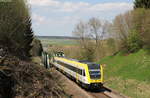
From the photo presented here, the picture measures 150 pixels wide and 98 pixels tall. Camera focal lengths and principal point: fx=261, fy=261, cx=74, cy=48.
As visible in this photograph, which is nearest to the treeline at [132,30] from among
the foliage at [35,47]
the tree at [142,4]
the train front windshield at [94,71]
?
the tree at [142,4]

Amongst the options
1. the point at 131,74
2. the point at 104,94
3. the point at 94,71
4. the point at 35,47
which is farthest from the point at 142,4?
the point at 35,47

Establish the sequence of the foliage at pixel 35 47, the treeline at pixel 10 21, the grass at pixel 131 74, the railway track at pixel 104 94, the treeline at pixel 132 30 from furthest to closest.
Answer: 1. the foliage at pixel 35 47
2. the treeline at pixel 132 30
3. the grass at pixel 131 74
4. the treeline at pixel 10 21
5. the railway track at pixel 104 94

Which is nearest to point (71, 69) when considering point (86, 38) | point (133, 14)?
point (133, 14)

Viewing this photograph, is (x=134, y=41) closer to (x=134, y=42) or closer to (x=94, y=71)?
(x=134, y=42)

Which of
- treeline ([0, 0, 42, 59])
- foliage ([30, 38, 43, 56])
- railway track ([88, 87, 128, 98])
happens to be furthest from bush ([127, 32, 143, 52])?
foliage ([30, 38, 43, 56])

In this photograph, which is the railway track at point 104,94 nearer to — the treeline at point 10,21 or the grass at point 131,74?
the grass at point 131,74

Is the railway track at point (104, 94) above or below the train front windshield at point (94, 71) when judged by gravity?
below

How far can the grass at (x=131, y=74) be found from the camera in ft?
83.3

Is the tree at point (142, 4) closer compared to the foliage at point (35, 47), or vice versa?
the tree at point (142, 4)

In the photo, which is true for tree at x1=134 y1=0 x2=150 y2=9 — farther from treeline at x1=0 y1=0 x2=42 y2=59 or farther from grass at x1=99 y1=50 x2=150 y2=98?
treeline at x1=0 y1=0 x2=42 y2=59

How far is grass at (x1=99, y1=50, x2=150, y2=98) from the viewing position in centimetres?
2539

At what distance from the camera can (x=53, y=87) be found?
15047 mm

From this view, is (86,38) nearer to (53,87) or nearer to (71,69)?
(71,69)

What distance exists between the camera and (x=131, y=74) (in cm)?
3256
